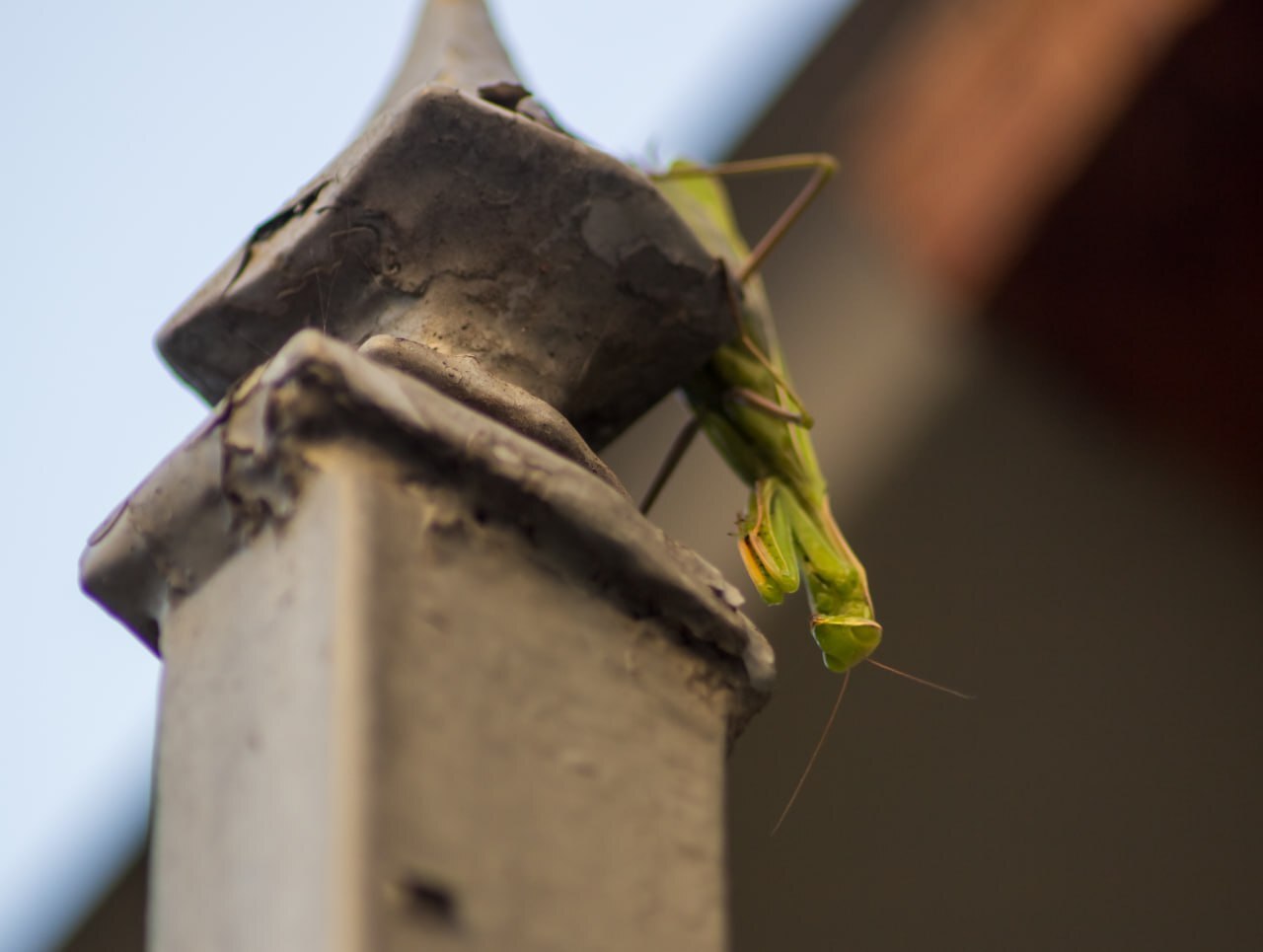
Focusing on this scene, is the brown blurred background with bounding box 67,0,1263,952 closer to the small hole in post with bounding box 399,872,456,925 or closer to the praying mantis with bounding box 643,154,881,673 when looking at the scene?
the praying mantis with bounding box 643,154,881,673

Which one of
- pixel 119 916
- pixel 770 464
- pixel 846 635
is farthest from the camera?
pixel 119 916

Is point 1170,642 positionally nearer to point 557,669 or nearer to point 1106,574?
point 1106,574

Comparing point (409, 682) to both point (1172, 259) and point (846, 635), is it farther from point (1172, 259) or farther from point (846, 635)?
point (1172, 259)

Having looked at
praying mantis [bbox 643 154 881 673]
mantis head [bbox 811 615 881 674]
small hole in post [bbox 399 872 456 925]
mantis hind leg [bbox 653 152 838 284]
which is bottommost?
small hole in post [bbox 399 872 456 925]

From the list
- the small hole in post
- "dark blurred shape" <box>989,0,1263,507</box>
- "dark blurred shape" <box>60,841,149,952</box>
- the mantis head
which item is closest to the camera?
the small hole in post

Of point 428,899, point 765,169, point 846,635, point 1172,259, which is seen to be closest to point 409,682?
point 428,899

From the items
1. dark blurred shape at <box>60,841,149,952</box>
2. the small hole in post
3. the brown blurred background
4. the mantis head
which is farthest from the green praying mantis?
dark blurred shape at <box>60,841,149,952</box>

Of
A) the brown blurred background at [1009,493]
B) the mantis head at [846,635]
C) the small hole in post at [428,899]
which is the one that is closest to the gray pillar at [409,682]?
the small hole in post at [428,899]

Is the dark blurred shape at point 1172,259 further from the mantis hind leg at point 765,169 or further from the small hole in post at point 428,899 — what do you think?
the small hole in post at point 428,899
